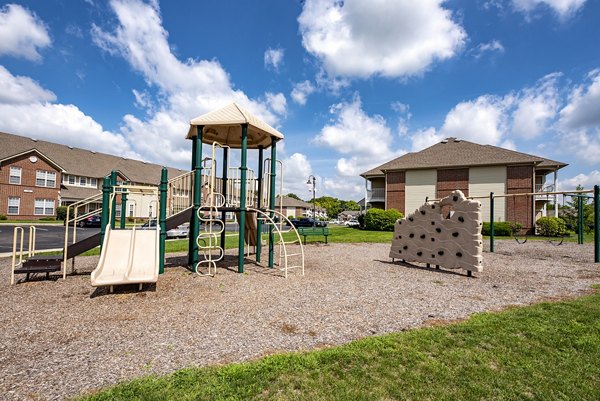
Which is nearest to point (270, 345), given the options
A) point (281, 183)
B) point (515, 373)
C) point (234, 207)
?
point (515, 373)

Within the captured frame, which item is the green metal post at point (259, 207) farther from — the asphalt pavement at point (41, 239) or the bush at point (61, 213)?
the bush at point (61, 213)

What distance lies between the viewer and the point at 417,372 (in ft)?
9.48

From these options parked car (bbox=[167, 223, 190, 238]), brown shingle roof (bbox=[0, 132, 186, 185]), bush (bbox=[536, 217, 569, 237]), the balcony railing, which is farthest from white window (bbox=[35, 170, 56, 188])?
bush (bbox=[536, 217, 569, 237])

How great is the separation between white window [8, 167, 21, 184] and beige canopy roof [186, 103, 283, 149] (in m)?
35.5

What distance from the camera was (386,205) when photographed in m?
30.1

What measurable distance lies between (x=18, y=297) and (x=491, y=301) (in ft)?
28.7

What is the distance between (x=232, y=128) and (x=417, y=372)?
7.96 m

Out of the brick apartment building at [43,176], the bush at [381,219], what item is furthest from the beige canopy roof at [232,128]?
the brick apartment building at [43,176]

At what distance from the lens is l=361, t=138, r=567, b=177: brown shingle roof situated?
25.2 metres

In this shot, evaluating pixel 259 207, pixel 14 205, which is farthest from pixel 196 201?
pixel 14 205

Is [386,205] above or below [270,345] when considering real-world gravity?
above

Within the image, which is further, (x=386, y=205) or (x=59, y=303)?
(x=386, y=205)

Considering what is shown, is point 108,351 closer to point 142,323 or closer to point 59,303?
point 142,323

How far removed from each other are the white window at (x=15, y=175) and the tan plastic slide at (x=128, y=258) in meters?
36.7
